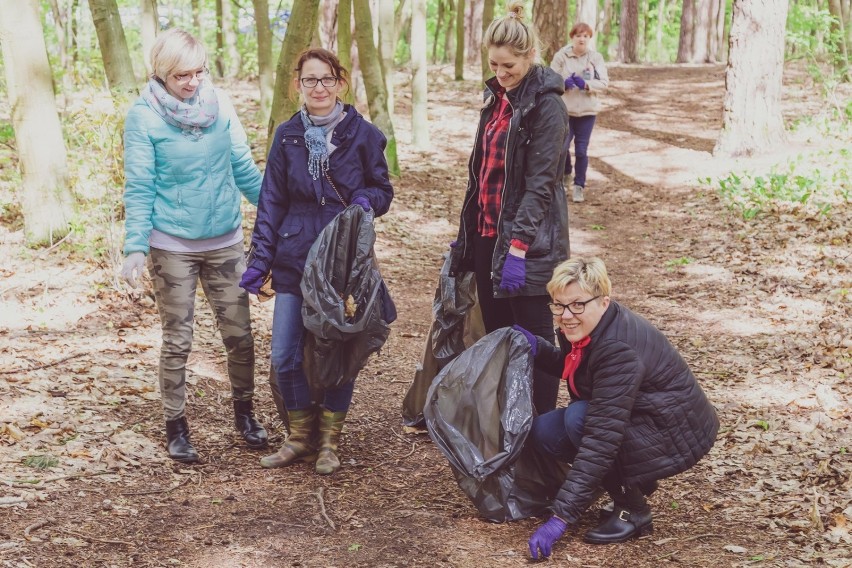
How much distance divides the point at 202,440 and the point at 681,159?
954 cm

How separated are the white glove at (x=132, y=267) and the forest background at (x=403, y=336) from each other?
0.97 meters

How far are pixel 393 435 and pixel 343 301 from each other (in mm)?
1212

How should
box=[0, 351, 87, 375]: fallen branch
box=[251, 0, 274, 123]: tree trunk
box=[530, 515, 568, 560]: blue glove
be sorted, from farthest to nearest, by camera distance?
box=[251, 0, 274, 123]: tree trunk < box=[0, 351, 87, 375]: fallen branch < box=[530, 515, 568, 560]: blue glove

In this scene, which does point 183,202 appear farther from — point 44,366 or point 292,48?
point 292,48

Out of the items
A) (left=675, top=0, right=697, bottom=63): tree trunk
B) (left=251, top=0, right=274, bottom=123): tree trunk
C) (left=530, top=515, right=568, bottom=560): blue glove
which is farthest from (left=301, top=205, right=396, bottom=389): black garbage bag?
(left=675, top=0, right=697, bottom=63): tree trunk

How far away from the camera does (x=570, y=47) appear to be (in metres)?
9.58

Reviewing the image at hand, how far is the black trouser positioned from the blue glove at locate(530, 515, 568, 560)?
81 cm

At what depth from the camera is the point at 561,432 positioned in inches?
138

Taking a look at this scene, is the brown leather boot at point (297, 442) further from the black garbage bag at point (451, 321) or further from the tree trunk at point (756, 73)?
the tree trunk at point (756, 73)

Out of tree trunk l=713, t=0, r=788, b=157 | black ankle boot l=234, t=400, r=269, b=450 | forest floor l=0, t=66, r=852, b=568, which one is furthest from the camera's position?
tree trunk l=713, t=0, r=788, b=157

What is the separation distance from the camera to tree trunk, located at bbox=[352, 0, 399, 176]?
32.6 ft

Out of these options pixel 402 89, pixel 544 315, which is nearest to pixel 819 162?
pixel 544 315

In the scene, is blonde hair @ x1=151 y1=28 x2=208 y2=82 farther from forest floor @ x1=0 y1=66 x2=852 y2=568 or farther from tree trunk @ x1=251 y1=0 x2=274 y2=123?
tree trunk @ x1=251 y1=0 x2=274 y2=123

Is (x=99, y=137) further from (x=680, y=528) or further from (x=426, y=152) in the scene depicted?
(x=426, y=152)
